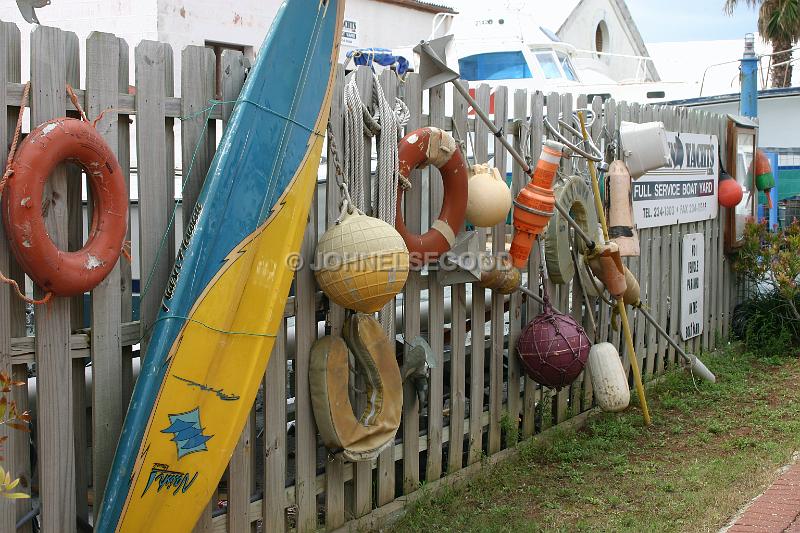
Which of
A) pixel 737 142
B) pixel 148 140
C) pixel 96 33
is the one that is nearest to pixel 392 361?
pixel 148 140

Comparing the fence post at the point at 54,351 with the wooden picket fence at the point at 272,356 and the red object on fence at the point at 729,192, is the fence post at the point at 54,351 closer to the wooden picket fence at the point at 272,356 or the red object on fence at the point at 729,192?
the wooden picket fence at the point at 272,356

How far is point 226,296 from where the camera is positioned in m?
3.38

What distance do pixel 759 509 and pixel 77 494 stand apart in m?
3.26

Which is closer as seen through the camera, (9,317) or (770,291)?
(9,317)

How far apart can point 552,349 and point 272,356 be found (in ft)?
6.66

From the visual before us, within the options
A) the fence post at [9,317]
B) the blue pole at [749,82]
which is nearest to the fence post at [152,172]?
the fence post at [9,317]

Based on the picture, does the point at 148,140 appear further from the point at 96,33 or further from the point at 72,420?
the point at 72,420

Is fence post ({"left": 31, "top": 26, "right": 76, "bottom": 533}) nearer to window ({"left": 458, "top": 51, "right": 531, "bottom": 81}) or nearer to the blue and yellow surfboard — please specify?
the blue and yellow surfboard

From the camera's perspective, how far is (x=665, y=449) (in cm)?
573

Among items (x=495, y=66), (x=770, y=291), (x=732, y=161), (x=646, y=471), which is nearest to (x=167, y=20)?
(x=495, y=66)

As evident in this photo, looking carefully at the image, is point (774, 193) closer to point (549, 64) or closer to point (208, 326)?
point (549, 64)

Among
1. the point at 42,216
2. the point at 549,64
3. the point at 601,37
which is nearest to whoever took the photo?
the point at 42,216

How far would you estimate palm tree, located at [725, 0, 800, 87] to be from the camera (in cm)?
2802

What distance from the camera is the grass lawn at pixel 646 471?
4527mm
